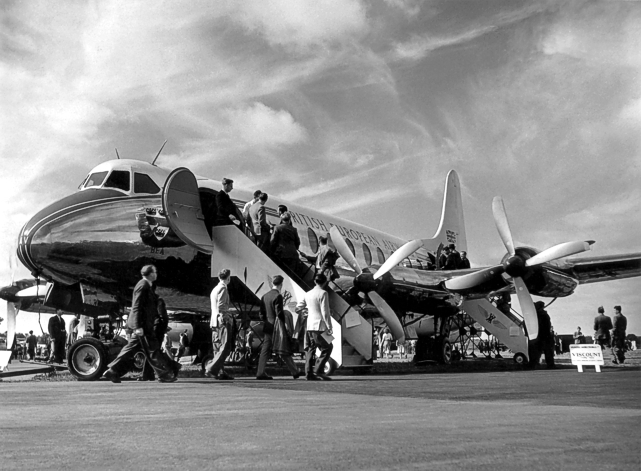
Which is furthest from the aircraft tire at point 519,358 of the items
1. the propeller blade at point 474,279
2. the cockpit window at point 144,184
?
the cockpit window at point 144,184

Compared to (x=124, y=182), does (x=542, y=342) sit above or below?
below

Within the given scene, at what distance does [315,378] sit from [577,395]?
4845mm

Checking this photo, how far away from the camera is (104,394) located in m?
7.53

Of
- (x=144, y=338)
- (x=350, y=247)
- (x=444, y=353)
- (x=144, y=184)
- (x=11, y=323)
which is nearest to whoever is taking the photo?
(x=144, y=338)

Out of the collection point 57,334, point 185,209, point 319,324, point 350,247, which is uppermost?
point 350,247

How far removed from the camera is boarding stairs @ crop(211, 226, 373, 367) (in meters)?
13.3

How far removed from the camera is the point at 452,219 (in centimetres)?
3172

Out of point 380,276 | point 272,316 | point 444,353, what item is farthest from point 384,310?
point 444,353

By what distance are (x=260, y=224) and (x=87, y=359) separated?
14.9 ft

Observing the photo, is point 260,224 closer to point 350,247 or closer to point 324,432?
point 350,247

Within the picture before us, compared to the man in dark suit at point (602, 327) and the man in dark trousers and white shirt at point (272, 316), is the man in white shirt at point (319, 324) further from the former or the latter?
the man in dark suit at point (602, 327)

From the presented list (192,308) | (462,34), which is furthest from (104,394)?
(192,308)

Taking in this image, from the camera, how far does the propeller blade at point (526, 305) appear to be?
14672mm

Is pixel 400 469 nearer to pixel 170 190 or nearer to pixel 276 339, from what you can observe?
pixel 276 339
